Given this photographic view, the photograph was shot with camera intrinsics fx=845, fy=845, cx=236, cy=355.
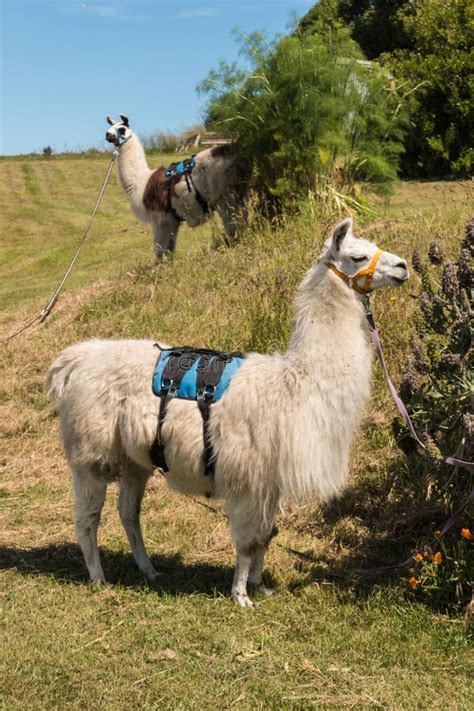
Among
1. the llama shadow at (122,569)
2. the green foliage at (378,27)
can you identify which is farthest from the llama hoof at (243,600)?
the green foliage at (378,27)

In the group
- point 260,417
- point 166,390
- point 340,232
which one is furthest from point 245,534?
point 340,232

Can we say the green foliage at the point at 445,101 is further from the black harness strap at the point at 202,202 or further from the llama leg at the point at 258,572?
the llama leg at the point at 258,572

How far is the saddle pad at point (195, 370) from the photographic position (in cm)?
476

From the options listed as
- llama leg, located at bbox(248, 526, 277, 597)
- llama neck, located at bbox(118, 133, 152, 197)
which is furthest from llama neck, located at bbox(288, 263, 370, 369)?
llama neck, located at bbox(118, 133, 152, 197)

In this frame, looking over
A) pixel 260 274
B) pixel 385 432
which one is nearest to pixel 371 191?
pixel 260 274

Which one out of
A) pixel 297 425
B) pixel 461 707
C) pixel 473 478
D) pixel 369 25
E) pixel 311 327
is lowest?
pixel 461 707

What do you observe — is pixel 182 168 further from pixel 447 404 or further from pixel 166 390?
pixel 447 404

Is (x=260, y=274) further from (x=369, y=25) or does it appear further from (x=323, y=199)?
(x=369, y=25)

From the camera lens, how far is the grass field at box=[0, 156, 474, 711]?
3900mm

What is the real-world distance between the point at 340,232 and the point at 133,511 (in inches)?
85.6

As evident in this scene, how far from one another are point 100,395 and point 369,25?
25181 millimetres

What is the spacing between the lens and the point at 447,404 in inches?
188

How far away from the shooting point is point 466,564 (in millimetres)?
4535

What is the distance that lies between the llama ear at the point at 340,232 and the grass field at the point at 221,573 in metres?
1.94
